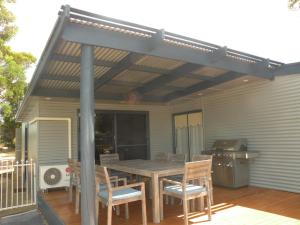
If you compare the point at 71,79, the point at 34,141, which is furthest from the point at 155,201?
the point at 34,141

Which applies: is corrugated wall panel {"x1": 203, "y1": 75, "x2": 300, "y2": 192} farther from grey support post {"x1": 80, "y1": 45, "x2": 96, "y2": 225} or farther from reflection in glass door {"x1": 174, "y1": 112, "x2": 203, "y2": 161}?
grey support post {"x1": 80, "y1": 45, "x2": 96, "y2": 225}

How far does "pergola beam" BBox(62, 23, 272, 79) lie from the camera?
3.65 m

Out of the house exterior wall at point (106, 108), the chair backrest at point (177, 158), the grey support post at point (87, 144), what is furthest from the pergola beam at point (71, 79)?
the grey support post at point (87, 144)

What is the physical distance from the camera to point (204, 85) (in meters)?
7.02

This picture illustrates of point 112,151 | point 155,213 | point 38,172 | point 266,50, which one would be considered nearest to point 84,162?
point 155,213

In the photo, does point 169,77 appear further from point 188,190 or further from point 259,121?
point 188,190

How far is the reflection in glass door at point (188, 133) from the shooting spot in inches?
333

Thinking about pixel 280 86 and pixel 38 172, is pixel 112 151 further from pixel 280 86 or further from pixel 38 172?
pixel 280 86

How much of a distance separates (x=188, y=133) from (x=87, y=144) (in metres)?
5.64

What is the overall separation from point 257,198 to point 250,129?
6.23 ft

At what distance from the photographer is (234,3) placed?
29.8ft

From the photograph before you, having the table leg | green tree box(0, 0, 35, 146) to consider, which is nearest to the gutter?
the table leg

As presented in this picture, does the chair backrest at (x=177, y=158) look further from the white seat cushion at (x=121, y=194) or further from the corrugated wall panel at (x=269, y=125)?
the white seat cushion at (x=121, y=194)

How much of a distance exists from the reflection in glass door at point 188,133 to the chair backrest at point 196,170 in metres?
4.05
